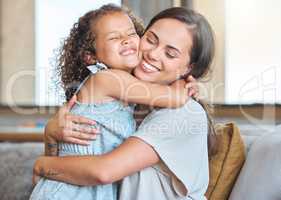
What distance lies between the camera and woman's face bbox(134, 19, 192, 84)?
4.21 feet

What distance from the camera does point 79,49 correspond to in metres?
1.40

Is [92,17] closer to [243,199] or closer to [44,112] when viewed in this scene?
[243,199]

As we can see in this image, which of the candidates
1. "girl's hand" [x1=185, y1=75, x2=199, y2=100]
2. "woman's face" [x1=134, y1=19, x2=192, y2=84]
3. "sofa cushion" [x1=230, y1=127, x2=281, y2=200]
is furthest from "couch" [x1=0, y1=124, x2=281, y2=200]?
"woman's face" [x1=134, y1=19, x2=192, y2=84]

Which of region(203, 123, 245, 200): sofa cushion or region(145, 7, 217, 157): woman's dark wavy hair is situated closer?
region(145, 7, 217, 157): woman's dark wavy hair

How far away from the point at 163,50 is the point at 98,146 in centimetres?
31

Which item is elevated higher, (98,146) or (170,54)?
(170,54)

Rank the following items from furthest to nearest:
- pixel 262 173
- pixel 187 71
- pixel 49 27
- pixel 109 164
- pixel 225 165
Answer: pixel 49 27
pixel 225 165
pixel 262 173
pixel 187 71
pixel 109 164

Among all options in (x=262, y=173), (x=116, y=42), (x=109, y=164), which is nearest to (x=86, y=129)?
(x=109, y=164)

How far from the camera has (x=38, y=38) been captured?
8.32 feet

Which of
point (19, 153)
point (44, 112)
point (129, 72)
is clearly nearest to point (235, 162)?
point (129, 72)

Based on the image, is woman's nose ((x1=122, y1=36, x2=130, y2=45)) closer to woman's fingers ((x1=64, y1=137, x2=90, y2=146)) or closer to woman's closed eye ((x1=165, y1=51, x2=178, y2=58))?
woman's closed eye ((x1=165, y1=51, x2=178, y2=58))

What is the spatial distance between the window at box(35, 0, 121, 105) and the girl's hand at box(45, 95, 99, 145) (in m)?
1.20

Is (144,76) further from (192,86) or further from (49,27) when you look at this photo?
(49,27)

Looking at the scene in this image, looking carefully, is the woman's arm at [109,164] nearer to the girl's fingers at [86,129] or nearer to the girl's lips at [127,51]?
the girl's fingers at [86,129]
